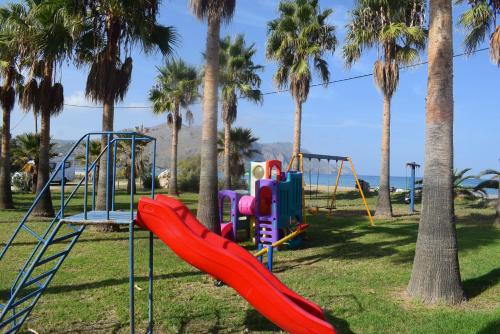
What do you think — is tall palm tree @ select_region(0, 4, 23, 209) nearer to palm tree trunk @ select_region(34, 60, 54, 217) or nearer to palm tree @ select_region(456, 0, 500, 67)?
palm tree trunk @ select_region(34, 60, 54, 217)

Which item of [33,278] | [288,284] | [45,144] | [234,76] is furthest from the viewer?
[234,76]

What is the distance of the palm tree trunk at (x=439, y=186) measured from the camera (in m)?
6.57

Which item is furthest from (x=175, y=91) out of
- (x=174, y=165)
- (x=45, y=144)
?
(x=45, y=144)

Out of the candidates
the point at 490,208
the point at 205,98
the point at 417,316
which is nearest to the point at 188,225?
the point at 417,316

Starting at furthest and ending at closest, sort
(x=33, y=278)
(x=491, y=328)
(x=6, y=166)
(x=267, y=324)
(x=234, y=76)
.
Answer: (x=234, y=76), (x=6, y=166), (x=267, y=324), (x=491, y=328), (x=33, y=278)

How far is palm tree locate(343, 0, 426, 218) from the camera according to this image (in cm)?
1703

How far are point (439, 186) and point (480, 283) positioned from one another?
6.97ft

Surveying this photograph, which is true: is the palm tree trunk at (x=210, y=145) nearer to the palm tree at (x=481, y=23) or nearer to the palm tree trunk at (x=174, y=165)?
the palm tree at (x=481, y=23)

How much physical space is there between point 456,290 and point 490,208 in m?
16.6

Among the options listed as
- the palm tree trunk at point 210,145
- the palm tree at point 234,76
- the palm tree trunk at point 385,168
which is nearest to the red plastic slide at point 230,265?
the palm tree trunk at point 210,145

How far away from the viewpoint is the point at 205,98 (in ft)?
34.9

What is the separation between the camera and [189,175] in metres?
33.4

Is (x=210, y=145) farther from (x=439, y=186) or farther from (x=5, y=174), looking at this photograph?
(x=5, y=174)

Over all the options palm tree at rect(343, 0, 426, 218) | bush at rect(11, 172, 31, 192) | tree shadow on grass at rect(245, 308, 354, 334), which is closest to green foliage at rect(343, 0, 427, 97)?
palm tree at rect(343, 0, 426, 218)
